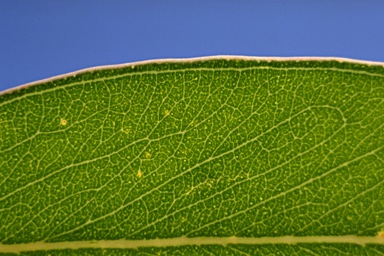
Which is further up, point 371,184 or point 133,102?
point 133,102

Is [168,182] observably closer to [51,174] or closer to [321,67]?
[51,174]

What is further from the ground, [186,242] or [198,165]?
[198,165]

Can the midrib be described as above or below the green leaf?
below

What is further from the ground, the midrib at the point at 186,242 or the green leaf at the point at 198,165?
the green leaf at the point at 198,165

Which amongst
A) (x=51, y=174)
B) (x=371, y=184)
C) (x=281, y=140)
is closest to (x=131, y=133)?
(x=51, y=174)
